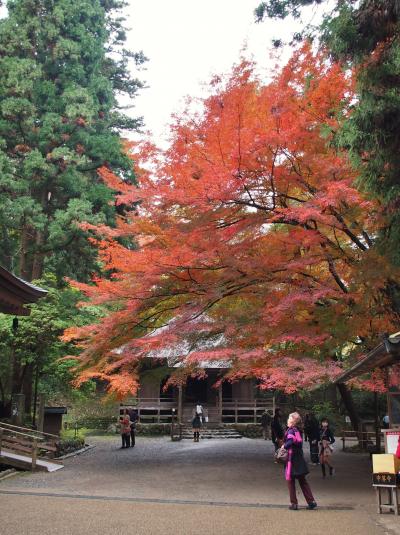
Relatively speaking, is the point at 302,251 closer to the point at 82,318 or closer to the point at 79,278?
the point at 82,318

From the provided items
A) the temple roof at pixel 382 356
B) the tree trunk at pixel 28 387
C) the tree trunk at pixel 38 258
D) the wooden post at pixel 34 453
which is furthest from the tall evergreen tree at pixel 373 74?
the tree trunk at pixel 38 258

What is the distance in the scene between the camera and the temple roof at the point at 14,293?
7423mm

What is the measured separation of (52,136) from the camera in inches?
827

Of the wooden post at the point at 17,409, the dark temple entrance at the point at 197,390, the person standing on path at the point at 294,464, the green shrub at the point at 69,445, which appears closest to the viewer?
the person standing on path at the point at 294,464

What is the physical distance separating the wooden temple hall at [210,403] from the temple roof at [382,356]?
1635 cm

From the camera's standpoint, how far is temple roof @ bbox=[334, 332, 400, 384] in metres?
7.15

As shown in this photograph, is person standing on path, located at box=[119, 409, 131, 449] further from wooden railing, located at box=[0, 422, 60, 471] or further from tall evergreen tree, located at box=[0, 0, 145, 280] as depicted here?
tall evergreen tree, located at box=[0, 0, 145, 280]

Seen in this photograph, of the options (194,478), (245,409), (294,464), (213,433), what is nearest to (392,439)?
(294,464)

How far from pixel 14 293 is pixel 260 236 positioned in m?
6.38

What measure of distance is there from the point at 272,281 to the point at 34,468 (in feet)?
24.6

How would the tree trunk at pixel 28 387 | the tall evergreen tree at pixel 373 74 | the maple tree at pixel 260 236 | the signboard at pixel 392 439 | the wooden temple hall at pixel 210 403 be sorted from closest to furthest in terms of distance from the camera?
the tall evergreen tree at pixel 373 74
the signboard at pixel 392 439
the maple tree at pixel 260 236
the tree trunk at pixel 28 387
the wooden temple hall at pixel 210 403

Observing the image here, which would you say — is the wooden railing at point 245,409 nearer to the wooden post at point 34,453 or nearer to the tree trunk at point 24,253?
the tree trunk at point 24,253

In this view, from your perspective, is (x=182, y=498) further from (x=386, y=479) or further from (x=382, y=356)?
(x=382, y=356)

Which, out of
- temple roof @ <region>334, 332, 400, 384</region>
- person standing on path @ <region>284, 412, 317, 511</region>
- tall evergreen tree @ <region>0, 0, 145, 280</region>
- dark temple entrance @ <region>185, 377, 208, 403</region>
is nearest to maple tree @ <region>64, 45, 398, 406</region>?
temple roof @ <region>334, 332, 400, 384</region>
